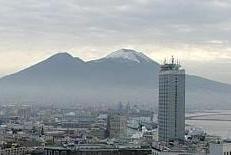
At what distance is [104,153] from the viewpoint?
37.1 m

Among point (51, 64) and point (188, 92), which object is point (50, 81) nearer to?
point (51, 64)

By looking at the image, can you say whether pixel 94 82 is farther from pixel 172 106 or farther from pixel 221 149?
pixel 221 149

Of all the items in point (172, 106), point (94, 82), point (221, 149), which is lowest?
point (221, 149)

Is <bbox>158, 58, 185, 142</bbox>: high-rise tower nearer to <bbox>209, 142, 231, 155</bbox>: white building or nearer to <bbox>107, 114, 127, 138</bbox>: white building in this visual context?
<bbox>107, 114, 127, 138</bbox>: white building

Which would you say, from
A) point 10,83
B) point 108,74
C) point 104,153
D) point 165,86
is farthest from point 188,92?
point 104,153

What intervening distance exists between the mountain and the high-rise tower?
9962 centimetres

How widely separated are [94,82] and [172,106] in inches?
4630

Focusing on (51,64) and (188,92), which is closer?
(188,92)

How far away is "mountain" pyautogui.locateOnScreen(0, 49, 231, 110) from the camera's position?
165 metres

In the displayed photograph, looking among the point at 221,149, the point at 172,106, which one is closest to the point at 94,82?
the point at 172,106

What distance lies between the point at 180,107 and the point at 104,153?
21843 millimetres

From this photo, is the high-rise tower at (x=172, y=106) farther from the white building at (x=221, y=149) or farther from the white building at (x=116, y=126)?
the white building at (x=221, y=149)

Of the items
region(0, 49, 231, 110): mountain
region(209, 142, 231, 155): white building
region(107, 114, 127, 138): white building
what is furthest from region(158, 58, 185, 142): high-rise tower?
region(0, 49, 231, 110): mountain

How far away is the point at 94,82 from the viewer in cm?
17500
